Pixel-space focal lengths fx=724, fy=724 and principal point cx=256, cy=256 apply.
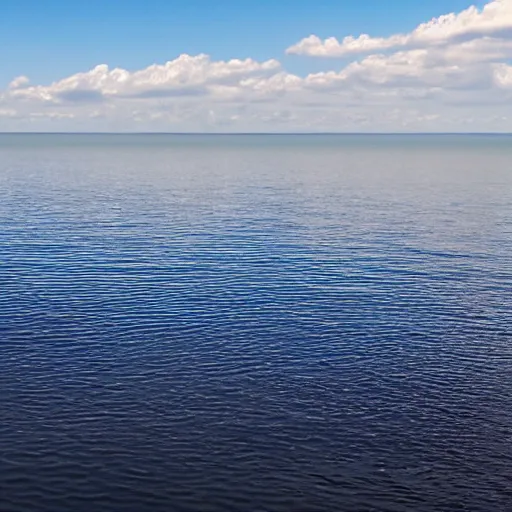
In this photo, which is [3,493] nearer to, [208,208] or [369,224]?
[369,224]

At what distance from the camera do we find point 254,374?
62750 mm

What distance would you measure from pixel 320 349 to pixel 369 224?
250ft

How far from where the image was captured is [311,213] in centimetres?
15812

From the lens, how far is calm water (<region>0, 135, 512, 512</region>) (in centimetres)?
4578

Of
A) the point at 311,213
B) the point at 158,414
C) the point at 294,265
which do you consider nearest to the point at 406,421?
the point at 158,414

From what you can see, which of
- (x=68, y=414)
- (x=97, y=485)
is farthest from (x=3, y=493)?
(x=68, y=414)

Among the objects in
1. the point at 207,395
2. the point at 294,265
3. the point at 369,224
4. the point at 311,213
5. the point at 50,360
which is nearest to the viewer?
the point at 207,395

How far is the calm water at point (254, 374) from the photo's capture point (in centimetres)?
4578

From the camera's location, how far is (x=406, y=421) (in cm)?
5425

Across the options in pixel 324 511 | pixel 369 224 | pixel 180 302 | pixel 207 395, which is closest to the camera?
pixel 324 511

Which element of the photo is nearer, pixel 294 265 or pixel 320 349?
pixel 320 349

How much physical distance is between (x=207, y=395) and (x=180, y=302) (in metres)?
26.4

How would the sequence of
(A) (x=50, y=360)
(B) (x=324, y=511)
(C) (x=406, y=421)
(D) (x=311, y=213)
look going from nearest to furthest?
(B) (x=324, y=511) → (C) (x=406, y=421) → (A) (x=50, y=360) → (D) (x=311, y=213)

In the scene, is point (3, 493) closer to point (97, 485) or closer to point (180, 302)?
point (97, 485)
